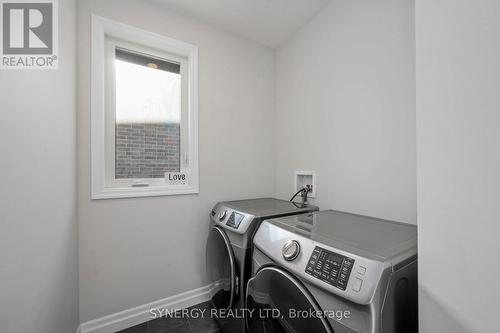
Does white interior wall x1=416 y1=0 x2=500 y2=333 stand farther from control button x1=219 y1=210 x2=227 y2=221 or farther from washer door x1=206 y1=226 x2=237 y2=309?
control button x1=219 y1=210 x2=227 y2=221

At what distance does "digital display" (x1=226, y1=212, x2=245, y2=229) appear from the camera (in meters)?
1.18

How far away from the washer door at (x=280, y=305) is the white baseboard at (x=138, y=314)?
0.69 metres

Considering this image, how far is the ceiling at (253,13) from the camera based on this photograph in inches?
58.1

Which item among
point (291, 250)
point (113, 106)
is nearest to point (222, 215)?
point (291, 250)

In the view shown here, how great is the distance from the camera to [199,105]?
1.64 metres

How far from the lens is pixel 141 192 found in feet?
4.71

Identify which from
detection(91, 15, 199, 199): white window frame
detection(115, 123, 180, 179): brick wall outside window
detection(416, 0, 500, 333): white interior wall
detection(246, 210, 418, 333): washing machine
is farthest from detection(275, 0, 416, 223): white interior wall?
detection(115, 123, 180, 179): brick wall outside window

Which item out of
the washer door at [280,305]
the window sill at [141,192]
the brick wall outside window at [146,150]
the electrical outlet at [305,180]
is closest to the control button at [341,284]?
the washer door at [280,305]

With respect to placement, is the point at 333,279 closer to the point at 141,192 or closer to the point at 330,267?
the point at 330,267

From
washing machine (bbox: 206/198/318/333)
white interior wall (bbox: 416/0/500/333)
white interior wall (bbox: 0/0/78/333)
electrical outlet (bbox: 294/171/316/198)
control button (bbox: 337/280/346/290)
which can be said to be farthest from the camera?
electrical outlet (bbox: 294/171/316/198)

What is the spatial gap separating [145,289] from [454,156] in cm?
185

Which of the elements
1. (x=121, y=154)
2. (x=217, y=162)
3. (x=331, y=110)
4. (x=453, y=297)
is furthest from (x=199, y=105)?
(x=453, y=297)

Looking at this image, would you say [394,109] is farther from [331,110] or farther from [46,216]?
[46,216]

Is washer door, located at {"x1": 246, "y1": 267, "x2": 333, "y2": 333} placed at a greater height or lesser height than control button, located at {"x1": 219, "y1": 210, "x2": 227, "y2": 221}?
lesser
